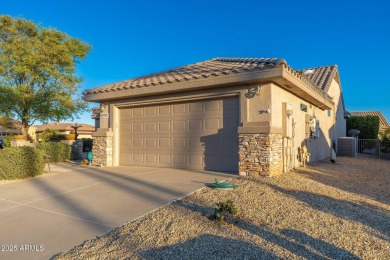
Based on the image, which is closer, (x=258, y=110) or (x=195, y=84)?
(x=258, y=110)

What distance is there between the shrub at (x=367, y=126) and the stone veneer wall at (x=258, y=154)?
2023cm

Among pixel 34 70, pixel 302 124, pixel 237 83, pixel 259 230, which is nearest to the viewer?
pixel 259 230

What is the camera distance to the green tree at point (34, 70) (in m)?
16.0

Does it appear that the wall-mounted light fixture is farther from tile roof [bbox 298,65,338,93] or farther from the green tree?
the green tree

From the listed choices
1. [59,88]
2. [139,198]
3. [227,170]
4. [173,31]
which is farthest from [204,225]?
[59,88]

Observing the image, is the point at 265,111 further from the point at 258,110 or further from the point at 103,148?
the point at 103,148

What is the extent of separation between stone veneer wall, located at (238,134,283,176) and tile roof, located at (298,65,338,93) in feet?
30.4

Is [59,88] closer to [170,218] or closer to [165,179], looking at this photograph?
[165,179]

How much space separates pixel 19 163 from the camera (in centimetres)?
859

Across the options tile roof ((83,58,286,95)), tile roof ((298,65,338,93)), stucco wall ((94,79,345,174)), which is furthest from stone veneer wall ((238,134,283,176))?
tile roof ((298,65,338,93))

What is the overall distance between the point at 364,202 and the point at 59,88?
60.5ft

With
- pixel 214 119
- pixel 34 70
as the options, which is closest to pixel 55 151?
pixel 34 70

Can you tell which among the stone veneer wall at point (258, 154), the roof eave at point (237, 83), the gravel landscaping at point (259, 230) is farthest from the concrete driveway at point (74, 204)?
the roof eave at point (237, 83)

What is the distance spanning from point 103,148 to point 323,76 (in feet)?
46.7
